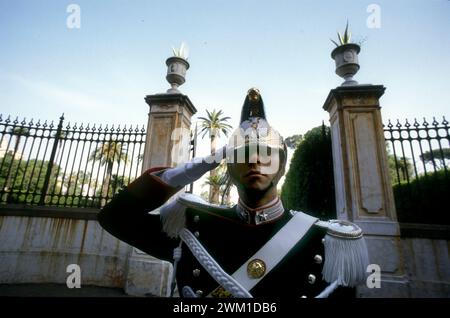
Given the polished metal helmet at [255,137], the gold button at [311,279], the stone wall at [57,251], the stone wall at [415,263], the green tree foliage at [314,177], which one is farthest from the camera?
the green tree foliage at [314,177]

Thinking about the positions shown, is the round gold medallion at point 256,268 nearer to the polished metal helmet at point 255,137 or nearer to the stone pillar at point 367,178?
the polished metal helmet at point 255,137

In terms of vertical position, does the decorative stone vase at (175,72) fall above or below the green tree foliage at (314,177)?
above

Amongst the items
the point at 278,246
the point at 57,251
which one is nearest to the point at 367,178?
the point at 278,246

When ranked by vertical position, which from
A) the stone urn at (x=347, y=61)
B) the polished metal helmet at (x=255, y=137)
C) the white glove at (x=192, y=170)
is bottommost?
the white glove at (x=192, y=170)

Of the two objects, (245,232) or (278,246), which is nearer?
(278,246)

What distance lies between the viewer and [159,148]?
20.9 ft

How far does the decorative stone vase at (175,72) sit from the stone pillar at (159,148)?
480 mm

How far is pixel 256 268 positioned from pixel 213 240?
1.08 feet

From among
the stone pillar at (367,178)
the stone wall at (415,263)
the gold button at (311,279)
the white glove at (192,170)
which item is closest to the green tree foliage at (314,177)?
the stone pillar at (367,178)

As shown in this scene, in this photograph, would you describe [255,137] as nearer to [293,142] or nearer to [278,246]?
[278,246]

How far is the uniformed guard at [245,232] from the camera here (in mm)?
1413
